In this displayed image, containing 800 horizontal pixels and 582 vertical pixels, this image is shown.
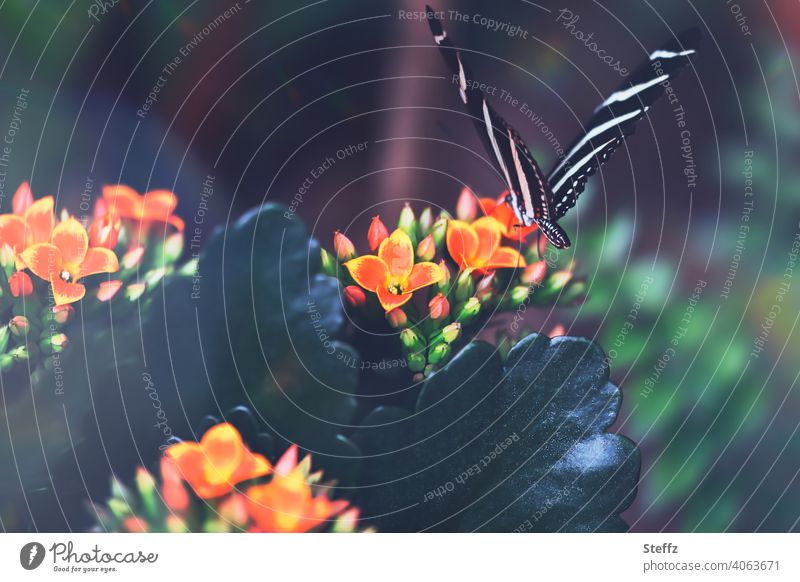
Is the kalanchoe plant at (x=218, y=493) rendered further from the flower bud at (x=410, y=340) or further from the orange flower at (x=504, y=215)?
the orange flower at (x=504, y=215)

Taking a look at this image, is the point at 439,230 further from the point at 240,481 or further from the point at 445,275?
the point at 240,481

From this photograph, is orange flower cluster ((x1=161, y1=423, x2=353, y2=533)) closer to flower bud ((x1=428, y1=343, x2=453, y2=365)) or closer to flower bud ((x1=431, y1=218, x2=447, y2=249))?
flower bud ((x1=428, y1=343, x2=453, y2=365))

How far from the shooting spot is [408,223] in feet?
3.41

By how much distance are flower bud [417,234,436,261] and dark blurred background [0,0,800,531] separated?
2.1 inches

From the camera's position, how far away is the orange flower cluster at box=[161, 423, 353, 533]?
1025 mm

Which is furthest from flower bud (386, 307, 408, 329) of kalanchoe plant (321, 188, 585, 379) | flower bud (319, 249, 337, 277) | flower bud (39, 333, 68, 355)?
flower bud (39, 333, 68, 355)

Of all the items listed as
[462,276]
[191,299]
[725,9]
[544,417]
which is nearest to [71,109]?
[191,299]

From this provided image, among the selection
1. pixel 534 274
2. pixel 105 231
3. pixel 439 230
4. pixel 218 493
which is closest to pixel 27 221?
pixel 105 231

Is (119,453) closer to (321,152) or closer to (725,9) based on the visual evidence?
(321,152)

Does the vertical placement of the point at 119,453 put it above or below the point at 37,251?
below

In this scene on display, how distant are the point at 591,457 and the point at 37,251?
0.82 meters

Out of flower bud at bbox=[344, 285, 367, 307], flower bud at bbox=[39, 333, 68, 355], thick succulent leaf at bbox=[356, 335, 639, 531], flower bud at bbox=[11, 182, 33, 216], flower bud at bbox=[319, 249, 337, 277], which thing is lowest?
thick succulent leaf at bbox=[356, 335, 639, 531]

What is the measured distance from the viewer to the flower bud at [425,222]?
104 centimetres
